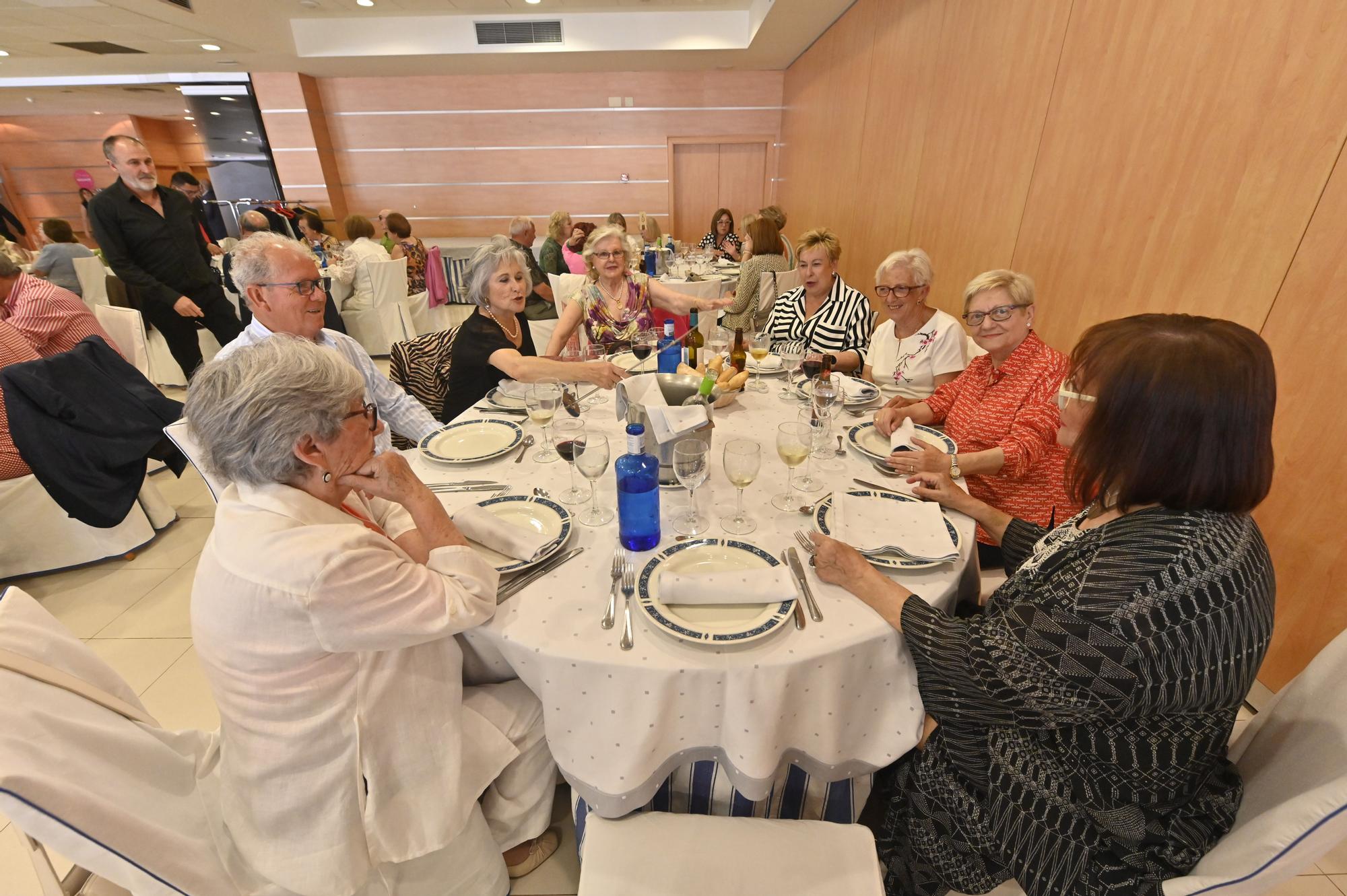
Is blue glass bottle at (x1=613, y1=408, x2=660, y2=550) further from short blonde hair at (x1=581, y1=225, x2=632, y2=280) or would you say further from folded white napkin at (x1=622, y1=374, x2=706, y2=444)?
short blonde hair at (x1=581, y1=225, x2=632, y2=280)

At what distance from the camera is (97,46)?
7.13 m

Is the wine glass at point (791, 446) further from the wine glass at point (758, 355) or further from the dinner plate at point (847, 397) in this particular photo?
the wine glass at point (758, 355)

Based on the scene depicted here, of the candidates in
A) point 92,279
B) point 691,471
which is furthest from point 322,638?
point 92,279

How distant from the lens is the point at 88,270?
5.07 meters

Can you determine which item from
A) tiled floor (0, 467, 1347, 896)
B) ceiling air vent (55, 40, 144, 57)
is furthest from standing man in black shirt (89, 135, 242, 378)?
ceiling air vent (55, 40, 144, 57)

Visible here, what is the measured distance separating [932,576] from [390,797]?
117 cm

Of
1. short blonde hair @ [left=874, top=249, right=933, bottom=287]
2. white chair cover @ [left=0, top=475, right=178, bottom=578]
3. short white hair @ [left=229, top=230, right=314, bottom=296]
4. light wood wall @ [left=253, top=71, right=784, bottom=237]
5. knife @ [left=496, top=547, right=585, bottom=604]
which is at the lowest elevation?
white chair cover @ [left=0, top=475, right=178, bottom=578]

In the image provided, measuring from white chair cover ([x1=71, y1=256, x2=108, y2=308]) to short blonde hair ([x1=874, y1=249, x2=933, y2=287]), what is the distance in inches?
254

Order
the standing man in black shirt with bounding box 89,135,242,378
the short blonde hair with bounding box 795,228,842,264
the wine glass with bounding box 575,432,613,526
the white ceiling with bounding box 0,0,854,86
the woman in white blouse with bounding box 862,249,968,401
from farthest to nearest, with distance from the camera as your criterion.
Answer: the white ceiling with bounding box 0,0,854,86 < the standing man in black shirt with bounding box 89,135,242,378 < the short blonde hair with bounding box 795,228,842,264 < the woman in white blouse with bounding box 862,249,968,401 < the wine glass with bounding box 575,432,613,526

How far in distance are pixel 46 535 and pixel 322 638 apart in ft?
9.64

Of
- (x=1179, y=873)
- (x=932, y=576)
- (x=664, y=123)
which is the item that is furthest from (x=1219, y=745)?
(x=664, y=123)

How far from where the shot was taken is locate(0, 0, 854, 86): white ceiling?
19.4ft

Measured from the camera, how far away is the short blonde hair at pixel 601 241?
3.14 m

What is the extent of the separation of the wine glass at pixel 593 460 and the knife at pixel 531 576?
129mm
